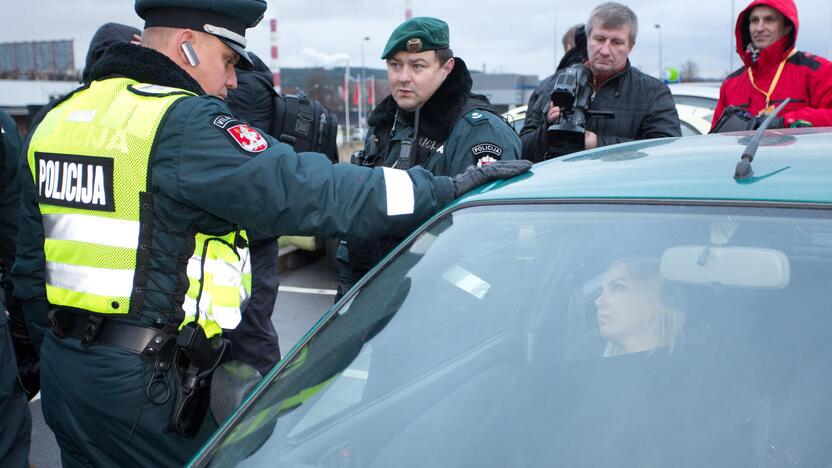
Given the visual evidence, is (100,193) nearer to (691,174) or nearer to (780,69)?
(691,174)

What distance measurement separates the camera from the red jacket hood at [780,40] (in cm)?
379

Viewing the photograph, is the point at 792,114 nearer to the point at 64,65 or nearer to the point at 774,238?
the point at 774,238

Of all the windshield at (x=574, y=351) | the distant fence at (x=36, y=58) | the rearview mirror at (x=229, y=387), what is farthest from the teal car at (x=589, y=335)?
the distant fence at (x=36, y=58)

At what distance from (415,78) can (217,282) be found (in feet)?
4.05

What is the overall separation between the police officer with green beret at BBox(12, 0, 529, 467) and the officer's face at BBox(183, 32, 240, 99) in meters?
0.13

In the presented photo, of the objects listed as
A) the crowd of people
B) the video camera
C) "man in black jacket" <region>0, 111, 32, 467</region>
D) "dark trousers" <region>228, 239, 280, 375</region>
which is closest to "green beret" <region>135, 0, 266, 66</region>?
the crowd of people

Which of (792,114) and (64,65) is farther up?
(64,65)

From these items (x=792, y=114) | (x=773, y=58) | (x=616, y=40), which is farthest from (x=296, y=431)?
(x=773, y=58)

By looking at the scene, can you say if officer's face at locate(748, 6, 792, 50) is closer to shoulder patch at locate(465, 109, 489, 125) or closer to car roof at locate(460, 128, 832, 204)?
shoulder patch at locate(465, 109, 489, 125)

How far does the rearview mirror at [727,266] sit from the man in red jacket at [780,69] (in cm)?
254

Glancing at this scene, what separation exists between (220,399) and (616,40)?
2.66 meters

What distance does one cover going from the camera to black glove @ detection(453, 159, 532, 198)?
187 cm

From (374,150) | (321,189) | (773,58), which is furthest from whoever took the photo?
(773,58)

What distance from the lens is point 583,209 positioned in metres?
1.55
